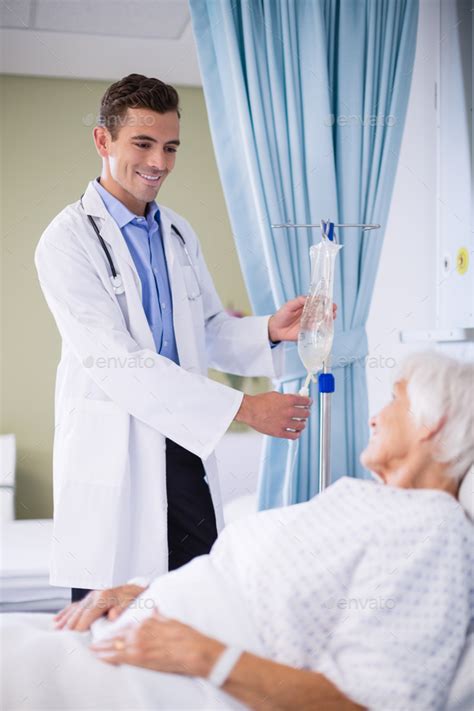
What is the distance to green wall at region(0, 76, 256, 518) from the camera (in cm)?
354

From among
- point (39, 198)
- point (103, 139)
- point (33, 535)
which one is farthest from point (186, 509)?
point (39, 198)

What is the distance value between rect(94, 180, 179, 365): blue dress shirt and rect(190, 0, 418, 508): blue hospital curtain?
0.39m

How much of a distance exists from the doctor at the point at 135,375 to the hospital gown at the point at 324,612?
489 mm

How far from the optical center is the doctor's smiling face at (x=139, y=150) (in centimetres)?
185

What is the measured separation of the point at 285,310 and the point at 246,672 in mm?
1017

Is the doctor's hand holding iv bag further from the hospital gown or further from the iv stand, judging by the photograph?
the hospital gown

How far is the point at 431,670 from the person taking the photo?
1.07 meters

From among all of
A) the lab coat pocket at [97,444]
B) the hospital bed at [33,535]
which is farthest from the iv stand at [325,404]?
the hospital bed at [33,535]

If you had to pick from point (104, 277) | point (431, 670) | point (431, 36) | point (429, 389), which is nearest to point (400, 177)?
point (431, 36)

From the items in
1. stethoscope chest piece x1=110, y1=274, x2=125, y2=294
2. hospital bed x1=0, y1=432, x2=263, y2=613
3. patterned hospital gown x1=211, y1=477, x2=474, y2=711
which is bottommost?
hospital bed x1=0, y1=432, x2=263, y2=613

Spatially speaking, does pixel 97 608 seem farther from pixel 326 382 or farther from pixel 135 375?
pixel 326 382

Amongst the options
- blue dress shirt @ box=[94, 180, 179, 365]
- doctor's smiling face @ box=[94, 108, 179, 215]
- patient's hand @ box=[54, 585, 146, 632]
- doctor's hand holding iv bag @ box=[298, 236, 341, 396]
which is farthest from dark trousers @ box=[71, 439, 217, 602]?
doctor's smiling face @ box=[94, 108, 179, 215]

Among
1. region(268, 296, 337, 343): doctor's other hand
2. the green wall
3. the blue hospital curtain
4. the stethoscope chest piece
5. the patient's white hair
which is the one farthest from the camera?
the green wall

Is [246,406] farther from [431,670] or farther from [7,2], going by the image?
[7,2]
